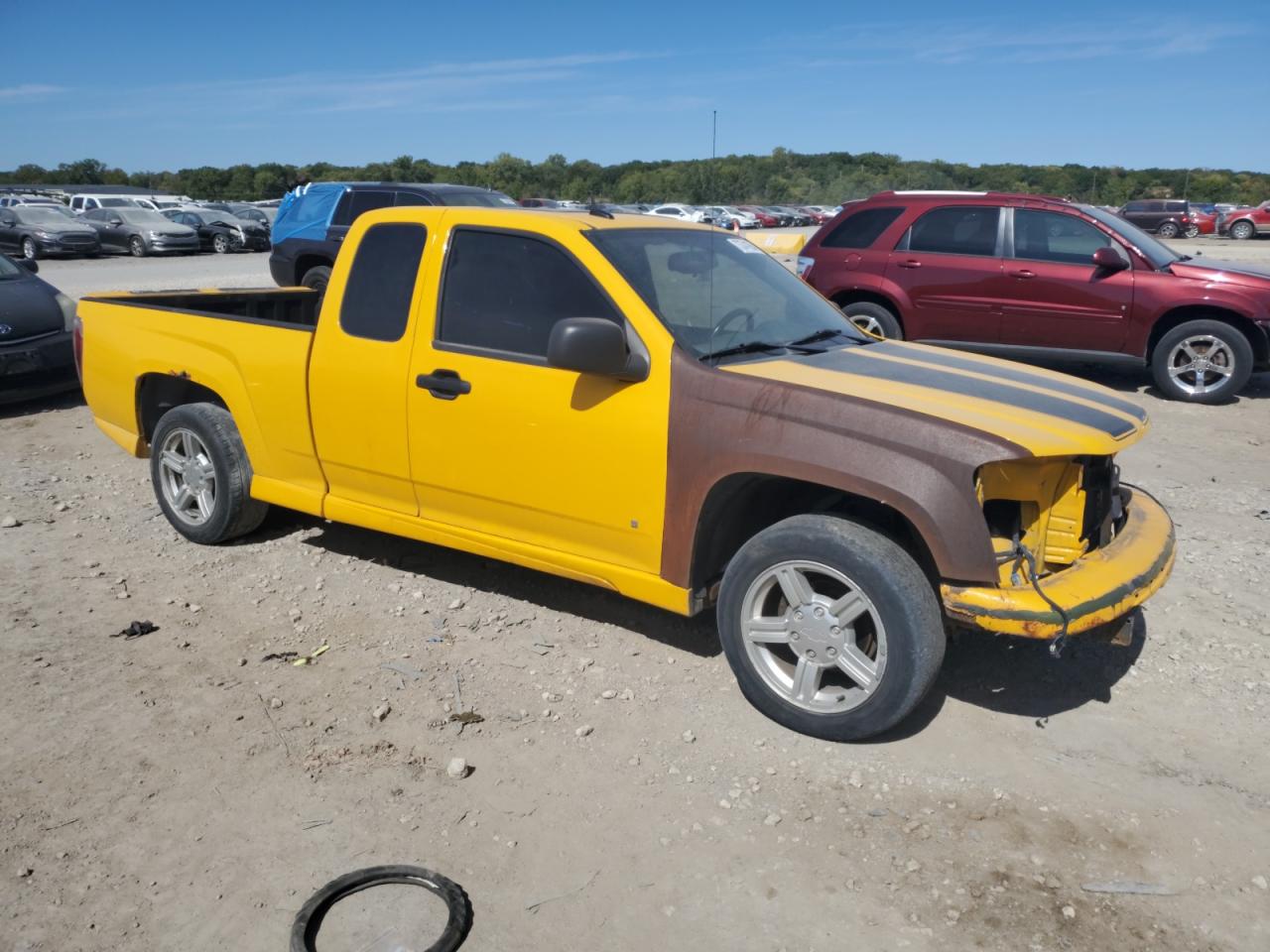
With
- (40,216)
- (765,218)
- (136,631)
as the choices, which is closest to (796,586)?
(136,631)

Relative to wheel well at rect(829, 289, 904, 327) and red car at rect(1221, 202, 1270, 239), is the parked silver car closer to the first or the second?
wheel well at rect(829, 289, 904, 327)

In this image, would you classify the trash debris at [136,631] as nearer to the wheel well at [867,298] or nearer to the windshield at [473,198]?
the wheel well at [867,298]

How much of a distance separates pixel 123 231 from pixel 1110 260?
27.0 m

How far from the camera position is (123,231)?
28.9 m

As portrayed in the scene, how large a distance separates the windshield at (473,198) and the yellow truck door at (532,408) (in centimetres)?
923

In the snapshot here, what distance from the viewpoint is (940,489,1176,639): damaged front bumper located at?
11.3 feet

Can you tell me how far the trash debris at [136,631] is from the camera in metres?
4.71

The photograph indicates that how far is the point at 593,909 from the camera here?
2.97 meters

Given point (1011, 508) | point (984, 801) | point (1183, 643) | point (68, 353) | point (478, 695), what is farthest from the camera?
point (68, 353)

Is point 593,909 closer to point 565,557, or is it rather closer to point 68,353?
point 565,557

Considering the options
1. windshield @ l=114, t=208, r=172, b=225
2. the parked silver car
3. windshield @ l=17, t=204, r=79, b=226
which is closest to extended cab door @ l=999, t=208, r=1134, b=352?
the parked silver car

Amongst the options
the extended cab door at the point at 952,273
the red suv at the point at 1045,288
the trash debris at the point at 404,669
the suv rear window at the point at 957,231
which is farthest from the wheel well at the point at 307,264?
the trash debris at the point at 404,669


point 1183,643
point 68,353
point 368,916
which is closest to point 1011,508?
point 1183,643

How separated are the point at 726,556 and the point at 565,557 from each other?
65 centimetres
